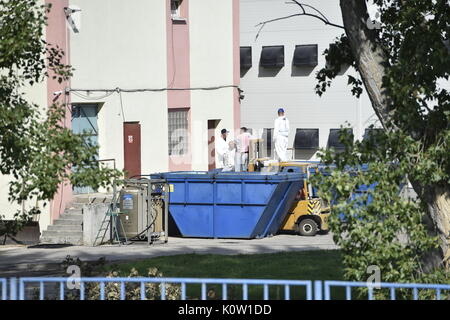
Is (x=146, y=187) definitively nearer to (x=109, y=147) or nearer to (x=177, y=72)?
(x=109, y=147)

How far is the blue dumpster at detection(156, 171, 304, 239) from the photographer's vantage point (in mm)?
21922

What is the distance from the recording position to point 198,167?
2964 centimetres

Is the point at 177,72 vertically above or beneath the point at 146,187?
above

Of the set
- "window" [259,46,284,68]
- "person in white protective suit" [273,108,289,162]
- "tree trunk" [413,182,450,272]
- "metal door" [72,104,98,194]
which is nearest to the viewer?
"tree trunk" [413,182,450,272]

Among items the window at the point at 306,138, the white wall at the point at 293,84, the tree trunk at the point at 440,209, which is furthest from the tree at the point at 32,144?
the window at the point at 306,138

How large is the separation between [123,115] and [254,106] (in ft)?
45.3

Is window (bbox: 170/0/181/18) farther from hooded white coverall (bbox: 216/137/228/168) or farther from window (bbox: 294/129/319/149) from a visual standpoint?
window (bbox: 294/129/319/149)

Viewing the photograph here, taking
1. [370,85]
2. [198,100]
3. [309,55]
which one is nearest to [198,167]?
[198,100]

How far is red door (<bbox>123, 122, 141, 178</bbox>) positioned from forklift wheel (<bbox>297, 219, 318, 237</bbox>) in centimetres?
510

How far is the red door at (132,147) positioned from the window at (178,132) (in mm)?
2003

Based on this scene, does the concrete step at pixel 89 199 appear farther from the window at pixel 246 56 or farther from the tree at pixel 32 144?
the window at pixel 246 56

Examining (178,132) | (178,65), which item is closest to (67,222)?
(178,132)

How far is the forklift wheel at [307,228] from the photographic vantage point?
23078 millimetres

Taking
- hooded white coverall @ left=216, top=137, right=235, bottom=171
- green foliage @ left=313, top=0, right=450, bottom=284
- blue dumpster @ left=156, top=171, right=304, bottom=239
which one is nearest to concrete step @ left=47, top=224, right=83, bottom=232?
blue dumpster @ left=156, top=171, right=304, bottom=239
